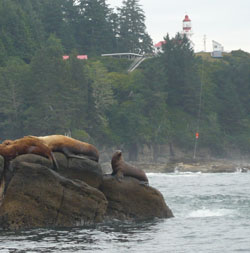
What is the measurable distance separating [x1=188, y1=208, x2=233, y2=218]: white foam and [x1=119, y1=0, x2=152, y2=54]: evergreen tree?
385ft

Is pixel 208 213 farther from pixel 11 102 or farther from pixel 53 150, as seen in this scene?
pixel 11 102

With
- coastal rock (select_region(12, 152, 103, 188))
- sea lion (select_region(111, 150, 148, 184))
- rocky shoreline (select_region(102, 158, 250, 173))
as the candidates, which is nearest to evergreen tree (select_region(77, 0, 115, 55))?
rocky shoreline (select_region(102, 158, 250, 173))

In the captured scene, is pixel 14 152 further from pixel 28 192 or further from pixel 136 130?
pixel 136 130

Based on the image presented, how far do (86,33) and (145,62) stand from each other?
20589 millimetres

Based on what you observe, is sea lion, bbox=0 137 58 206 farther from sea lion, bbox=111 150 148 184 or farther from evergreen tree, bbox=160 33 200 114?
evergreen tree, bbox=160 33 200 114

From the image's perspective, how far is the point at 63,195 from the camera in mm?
24281

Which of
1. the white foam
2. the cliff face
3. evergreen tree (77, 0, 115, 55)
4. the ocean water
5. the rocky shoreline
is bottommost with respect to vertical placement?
the rocky shoreline

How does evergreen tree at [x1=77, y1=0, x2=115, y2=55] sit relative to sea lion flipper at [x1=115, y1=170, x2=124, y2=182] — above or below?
above

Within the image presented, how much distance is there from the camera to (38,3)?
151m

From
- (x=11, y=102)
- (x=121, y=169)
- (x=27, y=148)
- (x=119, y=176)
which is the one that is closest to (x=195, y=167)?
(x=11, y=102)

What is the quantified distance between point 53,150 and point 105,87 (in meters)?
82.7

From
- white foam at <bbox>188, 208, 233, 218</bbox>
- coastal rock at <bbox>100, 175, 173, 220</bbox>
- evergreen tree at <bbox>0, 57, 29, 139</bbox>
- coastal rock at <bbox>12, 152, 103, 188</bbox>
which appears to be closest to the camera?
coastal rock at <bbox>12, 152, 103, 188</bbox>

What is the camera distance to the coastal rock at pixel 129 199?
26.3 meters

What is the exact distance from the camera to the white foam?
3023cm
